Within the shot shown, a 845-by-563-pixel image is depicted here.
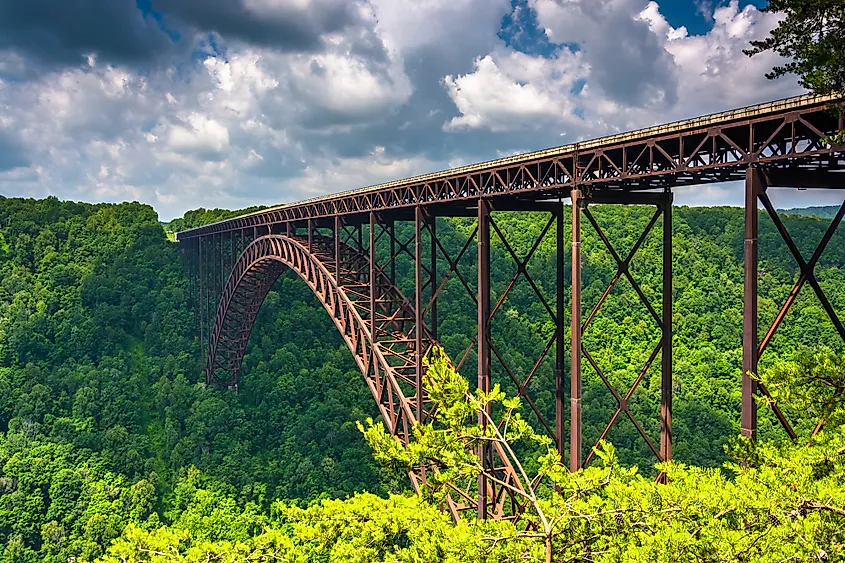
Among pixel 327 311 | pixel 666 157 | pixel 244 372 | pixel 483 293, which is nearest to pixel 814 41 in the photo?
pixel 666 157

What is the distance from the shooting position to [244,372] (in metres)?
43.7

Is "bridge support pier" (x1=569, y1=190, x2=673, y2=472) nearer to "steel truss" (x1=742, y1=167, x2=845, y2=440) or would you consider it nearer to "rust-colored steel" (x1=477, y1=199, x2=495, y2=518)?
"steel truss" (x1=742, y1=167, x2=845, y2=440)

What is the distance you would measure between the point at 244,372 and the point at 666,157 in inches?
1479

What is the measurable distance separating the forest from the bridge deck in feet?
28.5

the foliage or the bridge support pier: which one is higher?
the bridge support pier

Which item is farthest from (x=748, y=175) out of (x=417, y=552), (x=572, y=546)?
(x=417, y=552)

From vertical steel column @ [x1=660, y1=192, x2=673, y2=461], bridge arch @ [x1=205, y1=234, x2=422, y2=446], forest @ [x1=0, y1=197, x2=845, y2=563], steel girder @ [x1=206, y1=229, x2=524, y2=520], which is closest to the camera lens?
vertical steel column @ [x1=660, y1=192, x2=673, y2=461]

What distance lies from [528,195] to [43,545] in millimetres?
31609

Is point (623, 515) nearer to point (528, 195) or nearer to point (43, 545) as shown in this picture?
point (528, 195)

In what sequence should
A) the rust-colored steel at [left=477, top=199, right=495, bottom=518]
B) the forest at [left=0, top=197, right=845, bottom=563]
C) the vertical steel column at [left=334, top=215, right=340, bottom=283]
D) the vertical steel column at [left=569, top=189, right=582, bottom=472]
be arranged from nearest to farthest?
1. the vertical steel column at [left=569, top=189, right=582, bottom=472]
2. the rust-colored steel at [left=477, top=199, right=495, bottom=518]
3. the vertical steel column at [left=334, top=215, right=340, bottom=283]
4. the forest at [left=0, top=197, right=845, bottom=563]

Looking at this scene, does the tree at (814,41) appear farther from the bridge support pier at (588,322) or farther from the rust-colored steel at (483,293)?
the rust-colored steel at (483,293)

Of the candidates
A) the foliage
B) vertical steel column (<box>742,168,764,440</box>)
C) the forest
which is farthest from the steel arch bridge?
the forest

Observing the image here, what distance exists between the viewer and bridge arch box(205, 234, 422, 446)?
67.1ft

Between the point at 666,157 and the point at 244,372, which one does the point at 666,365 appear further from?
the point at 244,372
